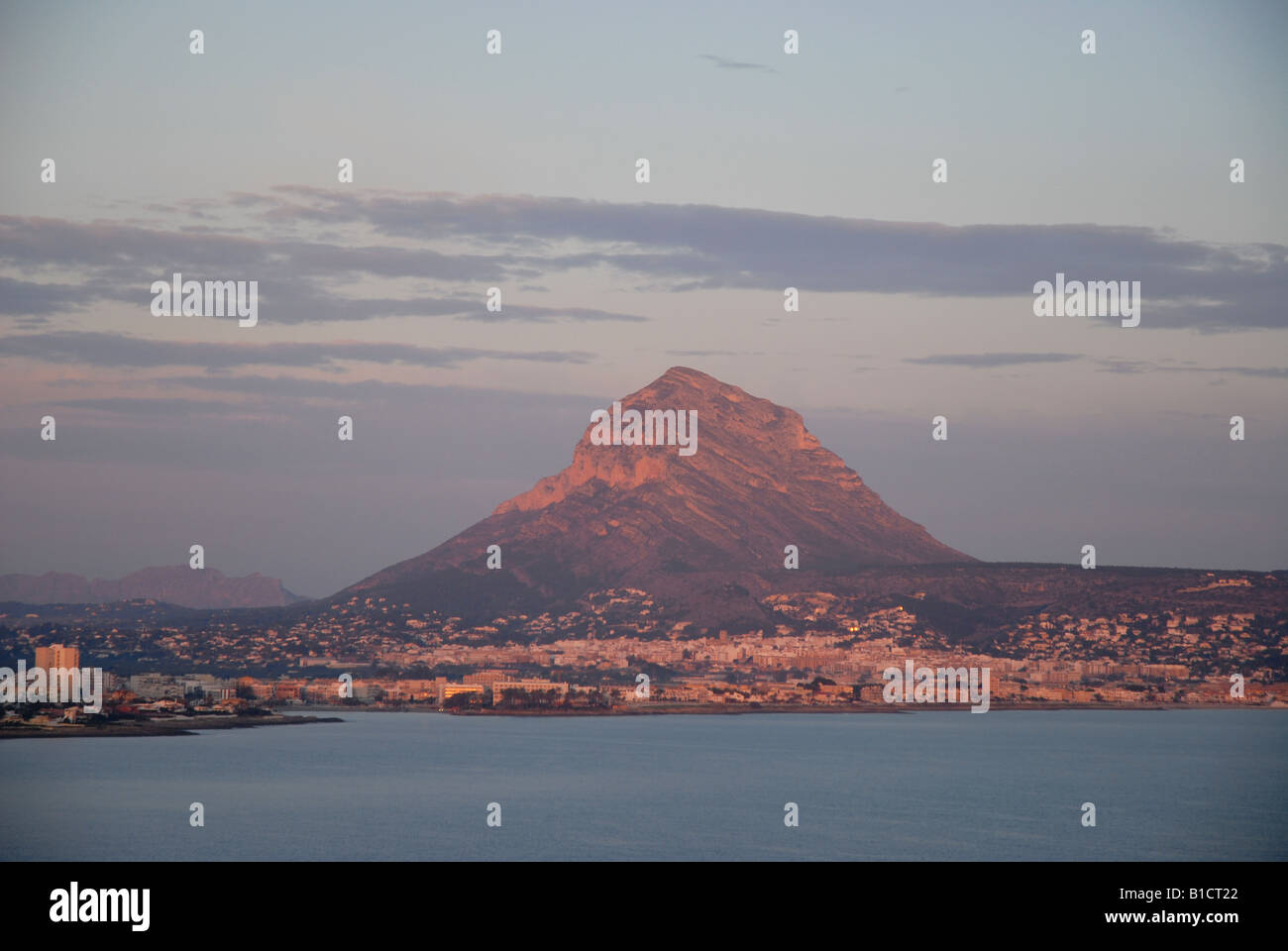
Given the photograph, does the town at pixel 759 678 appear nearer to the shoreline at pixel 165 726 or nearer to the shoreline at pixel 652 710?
the shoreline at pixel 652 710

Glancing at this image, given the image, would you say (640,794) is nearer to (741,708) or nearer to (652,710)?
(652,710)

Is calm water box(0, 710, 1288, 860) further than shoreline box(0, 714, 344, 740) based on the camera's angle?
No

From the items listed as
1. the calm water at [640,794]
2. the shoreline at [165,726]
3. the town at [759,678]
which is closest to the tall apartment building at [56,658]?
the town at [759,678]

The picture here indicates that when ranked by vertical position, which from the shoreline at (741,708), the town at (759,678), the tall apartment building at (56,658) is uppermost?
the tall apartment building at (56,658)

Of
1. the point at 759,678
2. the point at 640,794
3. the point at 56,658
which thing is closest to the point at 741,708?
the point at 759,678

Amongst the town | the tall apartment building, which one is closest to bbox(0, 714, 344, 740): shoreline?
the town

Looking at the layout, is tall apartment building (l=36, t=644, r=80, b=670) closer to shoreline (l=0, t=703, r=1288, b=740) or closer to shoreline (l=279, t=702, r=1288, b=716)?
shoreline (l=0, t=703, r=1288, b=740)
